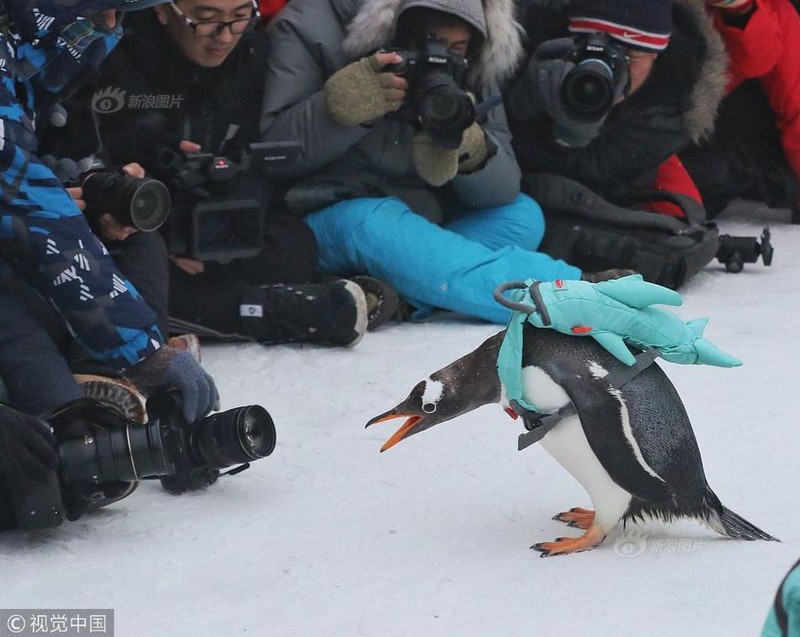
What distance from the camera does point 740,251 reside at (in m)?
3.56

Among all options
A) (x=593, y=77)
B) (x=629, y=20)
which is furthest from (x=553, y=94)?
(x=629, y=20)

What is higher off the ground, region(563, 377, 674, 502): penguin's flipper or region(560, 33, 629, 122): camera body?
region(560, 33, 629, 122): camera body

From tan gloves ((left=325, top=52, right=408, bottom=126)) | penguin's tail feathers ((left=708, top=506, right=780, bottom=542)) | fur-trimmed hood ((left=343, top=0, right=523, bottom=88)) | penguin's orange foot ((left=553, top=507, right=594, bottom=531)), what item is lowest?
penguin's orange foot ((left=553, top=507, right=594, bottom=531))

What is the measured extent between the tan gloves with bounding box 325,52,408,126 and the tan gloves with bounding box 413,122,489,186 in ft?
0.47

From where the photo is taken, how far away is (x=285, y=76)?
3.01 metres

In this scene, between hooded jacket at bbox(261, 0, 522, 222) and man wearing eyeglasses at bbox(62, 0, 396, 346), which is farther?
hooded jacket at bbox(261, 0, 522, 222)

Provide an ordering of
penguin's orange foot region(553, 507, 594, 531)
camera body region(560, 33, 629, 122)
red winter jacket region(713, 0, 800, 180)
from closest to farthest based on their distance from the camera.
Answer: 1. penguin's orange foot region(553, 507, 594, 531)
2. camera body region(560, 33, 629, 122)
3. red winter jacket region(713, 0, 800, 180)

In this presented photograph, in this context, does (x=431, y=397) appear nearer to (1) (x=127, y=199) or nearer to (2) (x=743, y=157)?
(1) (x=127, y=199)

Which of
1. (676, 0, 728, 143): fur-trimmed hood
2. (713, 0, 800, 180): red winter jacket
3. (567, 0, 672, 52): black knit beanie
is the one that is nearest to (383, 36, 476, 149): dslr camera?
(567, 0, 672, 52): black knit beanie

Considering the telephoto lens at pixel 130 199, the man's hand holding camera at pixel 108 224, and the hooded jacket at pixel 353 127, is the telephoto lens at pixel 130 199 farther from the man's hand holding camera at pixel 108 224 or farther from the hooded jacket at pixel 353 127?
the hooded jacket at pixel 353 127

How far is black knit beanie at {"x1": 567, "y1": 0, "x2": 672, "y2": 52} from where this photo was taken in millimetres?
3328

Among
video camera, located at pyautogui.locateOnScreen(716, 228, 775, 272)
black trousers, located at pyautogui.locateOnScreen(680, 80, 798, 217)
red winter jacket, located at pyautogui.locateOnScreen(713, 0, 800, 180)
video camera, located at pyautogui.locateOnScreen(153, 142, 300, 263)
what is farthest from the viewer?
black trousers, located at pyautogui.locateOnScreen(680, 80, 798, 217)

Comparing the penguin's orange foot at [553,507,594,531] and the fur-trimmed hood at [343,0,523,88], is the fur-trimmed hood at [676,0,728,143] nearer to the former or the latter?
the fur-trimmed hood at [343,0,523,88]

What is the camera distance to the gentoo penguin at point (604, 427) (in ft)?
5.37
